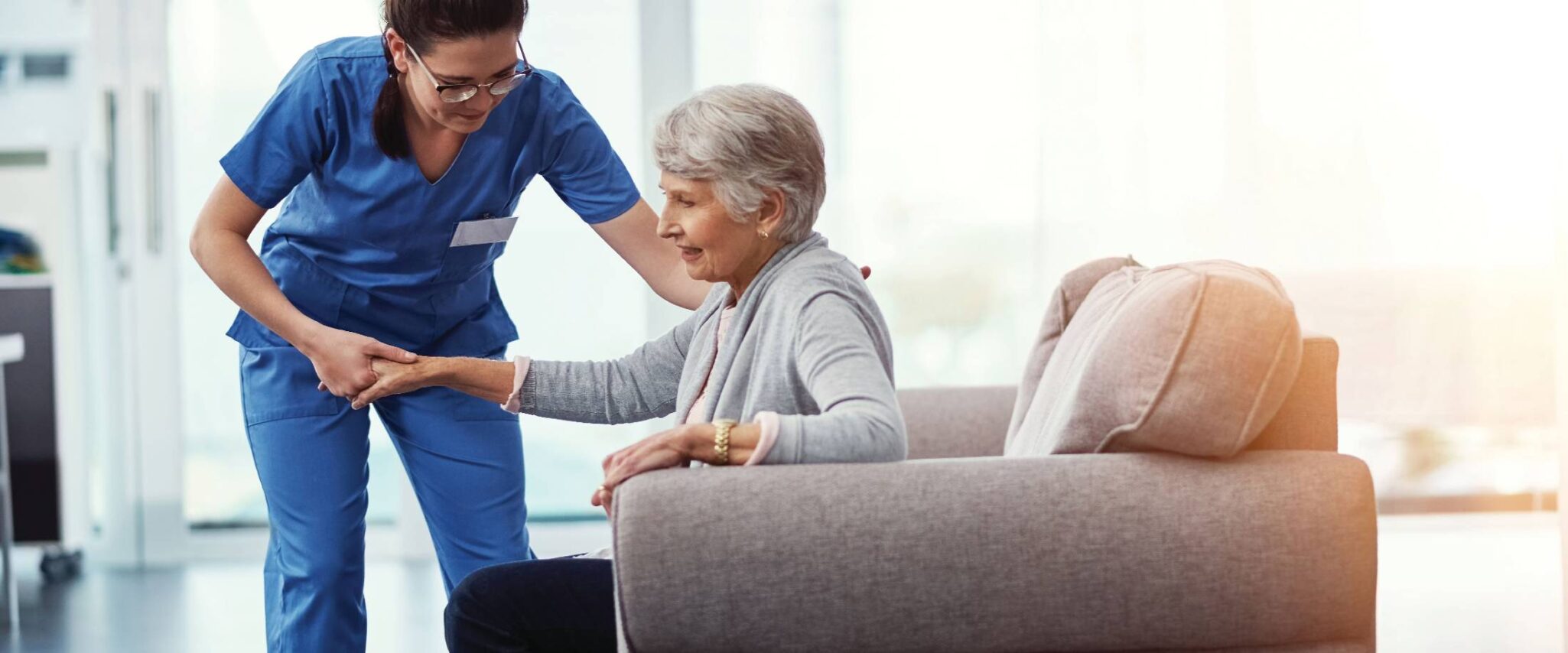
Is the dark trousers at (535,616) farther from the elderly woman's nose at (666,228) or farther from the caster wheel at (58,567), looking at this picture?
the caster wheel at (58,567)

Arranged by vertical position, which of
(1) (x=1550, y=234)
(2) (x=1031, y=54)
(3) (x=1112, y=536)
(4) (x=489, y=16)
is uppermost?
(2) (x=1031, y=54)

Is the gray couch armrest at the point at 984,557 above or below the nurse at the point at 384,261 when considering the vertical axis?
below

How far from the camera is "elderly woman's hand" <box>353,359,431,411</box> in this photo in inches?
62.7

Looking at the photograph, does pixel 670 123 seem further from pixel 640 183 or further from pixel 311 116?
pixel 640 183

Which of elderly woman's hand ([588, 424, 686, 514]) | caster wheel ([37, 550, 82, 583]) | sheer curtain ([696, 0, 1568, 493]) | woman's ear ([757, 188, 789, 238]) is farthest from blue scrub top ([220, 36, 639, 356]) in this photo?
caster wheel ([37, 550, 82, 583])

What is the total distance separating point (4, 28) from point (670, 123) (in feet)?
9.98

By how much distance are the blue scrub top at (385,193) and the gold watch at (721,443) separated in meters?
0.66

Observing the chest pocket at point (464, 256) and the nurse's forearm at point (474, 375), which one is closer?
the nurse's forearm at point (474, 375)

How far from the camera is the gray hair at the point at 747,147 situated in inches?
52.3

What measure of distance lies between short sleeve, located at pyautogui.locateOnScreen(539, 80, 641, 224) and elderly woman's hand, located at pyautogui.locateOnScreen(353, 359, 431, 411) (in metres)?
0.35

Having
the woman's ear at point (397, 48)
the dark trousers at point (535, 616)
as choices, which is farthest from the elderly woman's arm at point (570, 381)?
the woman's ear at point (397, 48)

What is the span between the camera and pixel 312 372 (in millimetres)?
1677

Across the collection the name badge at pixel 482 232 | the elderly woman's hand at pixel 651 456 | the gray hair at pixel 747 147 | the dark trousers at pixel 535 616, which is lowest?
the dark trousers at pixel 535 616

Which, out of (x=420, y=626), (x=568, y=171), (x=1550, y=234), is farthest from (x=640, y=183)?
(x=1550, y=234)
